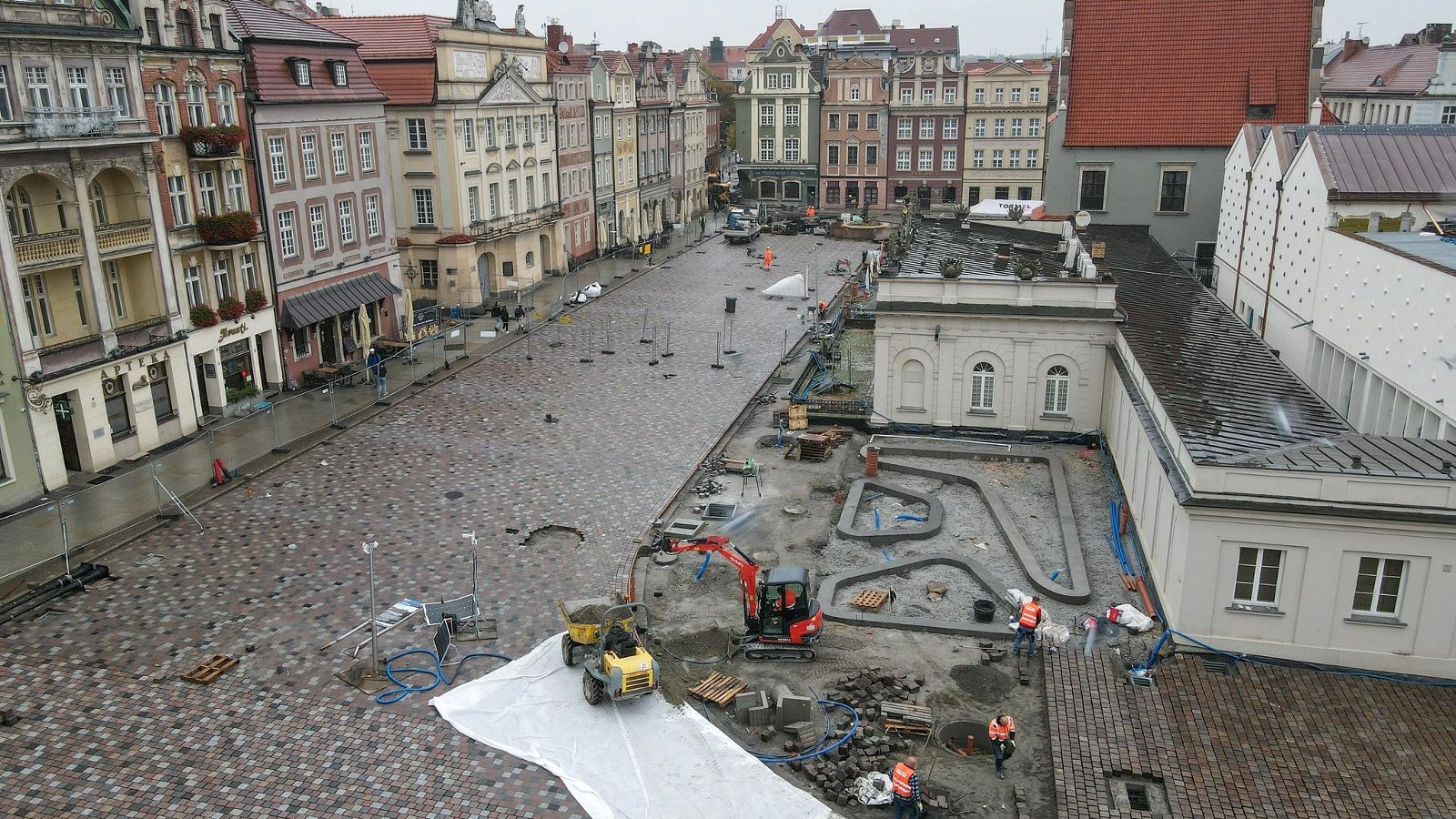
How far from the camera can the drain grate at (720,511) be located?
102 feet

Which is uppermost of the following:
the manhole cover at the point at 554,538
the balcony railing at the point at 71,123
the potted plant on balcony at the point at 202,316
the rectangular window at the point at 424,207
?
the balcony railing at the point at 71,123

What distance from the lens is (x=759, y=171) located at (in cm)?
9662

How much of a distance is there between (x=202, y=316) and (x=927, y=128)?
6578 centimetres

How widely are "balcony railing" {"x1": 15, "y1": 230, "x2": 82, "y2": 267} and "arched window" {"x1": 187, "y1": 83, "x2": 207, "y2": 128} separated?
678 centimetres

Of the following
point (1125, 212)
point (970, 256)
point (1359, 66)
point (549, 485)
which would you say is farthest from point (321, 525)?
point (1359, 66)

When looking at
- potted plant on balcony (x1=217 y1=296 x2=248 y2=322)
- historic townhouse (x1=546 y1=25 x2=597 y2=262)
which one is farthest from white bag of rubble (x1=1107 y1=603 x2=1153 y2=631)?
historic townhouse (x1=546 y1=25 x2=597 y2=262)

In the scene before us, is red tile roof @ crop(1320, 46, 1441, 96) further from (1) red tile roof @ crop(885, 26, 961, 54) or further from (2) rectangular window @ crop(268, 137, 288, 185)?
(2) rectangular window @ crop(268, 137, 288, 185)

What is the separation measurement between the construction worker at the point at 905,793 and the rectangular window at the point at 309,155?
35160 millimetres

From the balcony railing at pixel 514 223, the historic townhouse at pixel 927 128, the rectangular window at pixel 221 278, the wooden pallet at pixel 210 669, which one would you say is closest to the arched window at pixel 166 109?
the rectangular window at pixel 221 278

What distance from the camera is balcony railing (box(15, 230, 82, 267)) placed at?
30891 mm

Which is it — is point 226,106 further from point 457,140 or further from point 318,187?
point 457,140

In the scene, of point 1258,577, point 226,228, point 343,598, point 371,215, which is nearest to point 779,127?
point 371,215

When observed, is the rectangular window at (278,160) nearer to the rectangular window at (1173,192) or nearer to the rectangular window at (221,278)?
the rectangular window at (221,278)

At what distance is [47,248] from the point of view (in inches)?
1245
